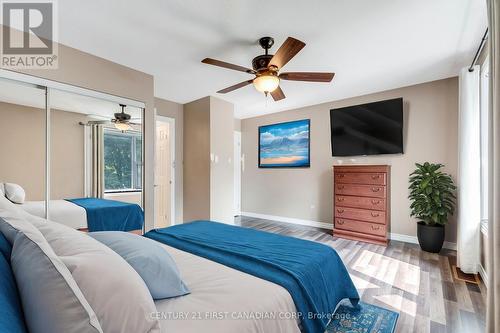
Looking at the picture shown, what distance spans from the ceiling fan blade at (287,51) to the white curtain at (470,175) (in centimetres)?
224

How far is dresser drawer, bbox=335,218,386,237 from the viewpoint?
142 inches

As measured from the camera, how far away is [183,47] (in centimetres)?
255

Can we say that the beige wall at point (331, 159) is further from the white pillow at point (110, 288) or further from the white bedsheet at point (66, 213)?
the white pillow at point (110, 288)

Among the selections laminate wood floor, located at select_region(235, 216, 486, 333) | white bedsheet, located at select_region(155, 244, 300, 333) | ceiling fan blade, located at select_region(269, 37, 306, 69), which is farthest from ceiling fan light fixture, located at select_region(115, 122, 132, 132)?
laminate wood floor, located at select_region(235, 216, 486, 333)

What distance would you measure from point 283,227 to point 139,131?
3191 millimetres

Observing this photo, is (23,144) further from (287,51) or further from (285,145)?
(285,145)

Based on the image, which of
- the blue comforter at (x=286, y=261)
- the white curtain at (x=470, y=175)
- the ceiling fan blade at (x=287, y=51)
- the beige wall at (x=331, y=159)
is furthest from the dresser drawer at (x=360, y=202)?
the ceiling fan blade at (x=287, y=51)

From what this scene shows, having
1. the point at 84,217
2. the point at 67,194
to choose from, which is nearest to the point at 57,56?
the point at 67,194

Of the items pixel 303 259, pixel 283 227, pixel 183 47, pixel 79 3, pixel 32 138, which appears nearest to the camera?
pixel 303 259

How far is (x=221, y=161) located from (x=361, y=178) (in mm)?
2458

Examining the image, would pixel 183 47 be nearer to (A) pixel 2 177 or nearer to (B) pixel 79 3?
(B) pixel 79 3

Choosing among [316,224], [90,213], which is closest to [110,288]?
[90,213]

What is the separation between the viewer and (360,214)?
149 inches

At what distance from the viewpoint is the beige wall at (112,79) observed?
2479 mm
